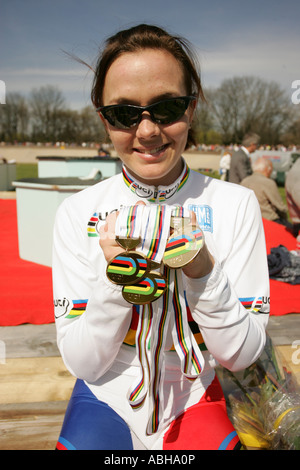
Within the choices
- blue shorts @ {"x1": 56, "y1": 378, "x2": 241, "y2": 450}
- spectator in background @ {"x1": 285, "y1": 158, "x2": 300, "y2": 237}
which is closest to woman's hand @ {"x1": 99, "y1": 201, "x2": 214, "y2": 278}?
blue shorts @ {"x1": 56, "y1": 378, "x2": 241, "y2": 450}

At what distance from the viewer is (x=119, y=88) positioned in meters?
1.41

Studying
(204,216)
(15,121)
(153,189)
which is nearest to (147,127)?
(153,189)

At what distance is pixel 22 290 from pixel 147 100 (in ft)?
10.3

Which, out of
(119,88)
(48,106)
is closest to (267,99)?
(48,106)

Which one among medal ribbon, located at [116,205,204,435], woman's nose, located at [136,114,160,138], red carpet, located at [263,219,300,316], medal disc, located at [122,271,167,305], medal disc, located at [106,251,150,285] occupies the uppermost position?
woman's nose, located at [136,114,160,138]

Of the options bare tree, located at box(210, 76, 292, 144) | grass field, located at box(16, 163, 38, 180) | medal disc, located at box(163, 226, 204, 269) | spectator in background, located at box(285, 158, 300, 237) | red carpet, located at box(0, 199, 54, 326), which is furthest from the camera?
bare tree, located at box(210, 76, 292, 144)

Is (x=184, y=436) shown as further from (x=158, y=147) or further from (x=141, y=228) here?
(x=158, y=147)

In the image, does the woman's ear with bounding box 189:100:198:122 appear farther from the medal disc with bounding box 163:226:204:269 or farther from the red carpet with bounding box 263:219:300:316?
A: the red carpet with bounding box 263:219:300:316

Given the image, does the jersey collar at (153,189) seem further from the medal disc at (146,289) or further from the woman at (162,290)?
the medal disc at (146,289)

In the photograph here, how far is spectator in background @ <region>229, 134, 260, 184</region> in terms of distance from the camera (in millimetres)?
8422

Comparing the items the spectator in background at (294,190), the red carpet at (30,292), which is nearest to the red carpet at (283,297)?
the red carpet at (30,292)

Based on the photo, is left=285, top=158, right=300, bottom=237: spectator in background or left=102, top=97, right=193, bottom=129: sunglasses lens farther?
left=285, top=158, right=300, bottom=237: spectator in background

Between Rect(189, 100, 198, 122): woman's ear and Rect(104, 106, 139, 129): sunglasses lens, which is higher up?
Rect(189, 100, 198, 122): woman's ear

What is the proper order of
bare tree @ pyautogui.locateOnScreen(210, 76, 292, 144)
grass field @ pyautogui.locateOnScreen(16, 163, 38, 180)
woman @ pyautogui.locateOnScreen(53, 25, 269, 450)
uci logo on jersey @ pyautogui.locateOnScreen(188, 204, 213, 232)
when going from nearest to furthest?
woman @ pyautogui.locateOnScreen(53, 25, 269, 450) < uci logo on jersey @ pyautogui.locateOnScreen(188, 204, 213, 232) < grass field @ pyautogui.locateOnScreen(16, 163, 38, 180) < bare tree @ pyautogui.locateOnScreen(210, 76, 292, 144)
